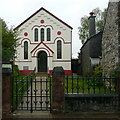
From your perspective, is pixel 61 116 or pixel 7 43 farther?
pixel 7 43

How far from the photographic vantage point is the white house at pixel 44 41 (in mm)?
24734

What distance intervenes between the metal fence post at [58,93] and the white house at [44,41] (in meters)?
18.0

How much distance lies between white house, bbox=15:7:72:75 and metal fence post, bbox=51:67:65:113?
18.0 meters

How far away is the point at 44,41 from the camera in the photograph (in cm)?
2483

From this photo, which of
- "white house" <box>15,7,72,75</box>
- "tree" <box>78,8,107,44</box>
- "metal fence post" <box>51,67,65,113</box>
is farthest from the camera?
"tree" <box>78,8,107,44</box>

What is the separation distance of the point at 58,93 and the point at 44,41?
18.9m

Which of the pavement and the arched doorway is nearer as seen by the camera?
the pavement

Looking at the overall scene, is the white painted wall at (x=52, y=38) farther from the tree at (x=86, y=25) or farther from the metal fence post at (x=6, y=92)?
the metal fence post at (x=6, y=92)

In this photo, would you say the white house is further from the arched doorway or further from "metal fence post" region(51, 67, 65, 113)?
"metal fence post" region(51, 67, 65, 113)

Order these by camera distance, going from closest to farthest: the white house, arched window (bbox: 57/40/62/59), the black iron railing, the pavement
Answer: the pavement < the black iron railing < the white house < arched window (bbox: 57/40/62/59)

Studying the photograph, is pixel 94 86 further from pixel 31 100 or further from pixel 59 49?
pixel 59 49

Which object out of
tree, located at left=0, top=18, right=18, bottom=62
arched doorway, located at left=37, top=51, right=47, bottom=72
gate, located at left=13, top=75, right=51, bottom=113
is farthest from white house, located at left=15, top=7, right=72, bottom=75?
gate, located at left=13, top=75, right=51, bottom=113

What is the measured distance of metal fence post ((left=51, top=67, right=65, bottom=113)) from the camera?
6.48 meters

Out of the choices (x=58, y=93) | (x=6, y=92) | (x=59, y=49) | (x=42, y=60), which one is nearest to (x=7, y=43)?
(x=6, y=92)
